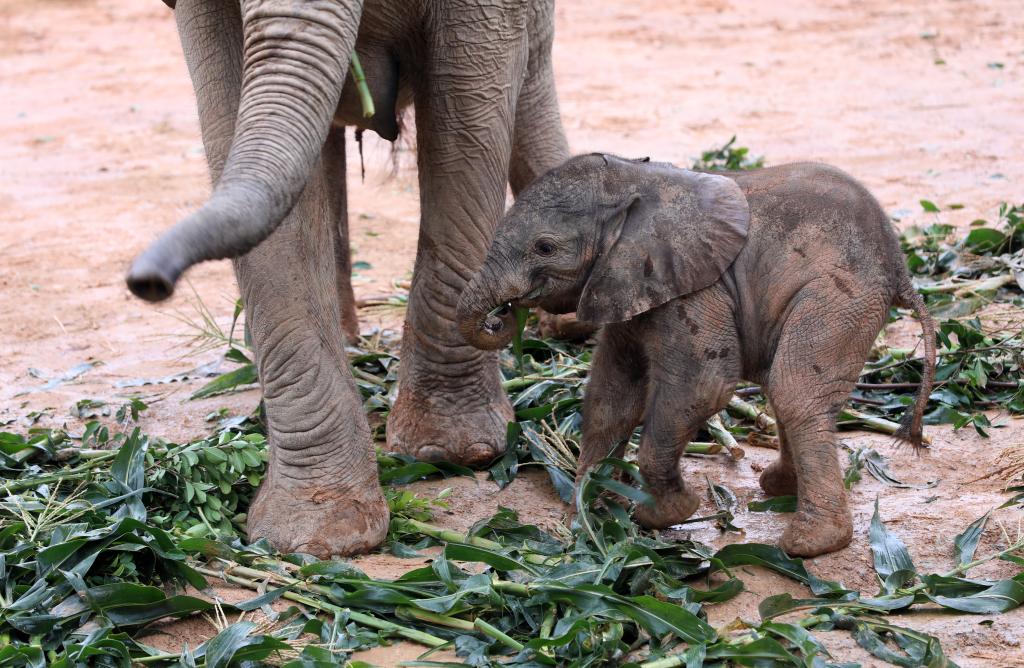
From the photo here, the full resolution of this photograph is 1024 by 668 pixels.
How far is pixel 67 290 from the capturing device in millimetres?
7152

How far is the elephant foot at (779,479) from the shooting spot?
13.2 ft

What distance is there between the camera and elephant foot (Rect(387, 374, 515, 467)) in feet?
14.4

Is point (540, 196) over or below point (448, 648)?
over

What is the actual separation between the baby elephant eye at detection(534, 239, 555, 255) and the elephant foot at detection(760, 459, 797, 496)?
1.05 m

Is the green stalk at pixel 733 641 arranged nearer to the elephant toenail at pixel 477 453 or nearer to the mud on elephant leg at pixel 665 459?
the mud on elephant leg at pixel 665 459

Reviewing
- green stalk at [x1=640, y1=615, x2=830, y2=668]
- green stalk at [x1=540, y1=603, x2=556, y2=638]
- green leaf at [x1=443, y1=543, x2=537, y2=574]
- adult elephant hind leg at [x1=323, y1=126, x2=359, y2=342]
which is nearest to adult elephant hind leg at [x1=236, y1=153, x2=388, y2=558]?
green leaf at [x1=443, y1=543, x2=537, y2=574]

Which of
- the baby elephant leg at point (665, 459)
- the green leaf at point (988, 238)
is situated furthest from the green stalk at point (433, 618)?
the green leaf at point (988, 238)

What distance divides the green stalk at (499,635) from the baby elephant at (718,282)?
753mm

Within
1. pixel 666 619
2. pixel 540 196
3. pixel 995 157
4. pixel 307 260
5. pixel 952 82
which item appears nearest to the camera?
pixel 666 619

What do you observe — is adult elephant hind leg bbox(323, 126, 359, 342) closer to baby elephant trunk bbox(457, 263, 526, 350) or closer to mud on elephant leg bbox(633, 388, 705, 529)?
baby elephant trunk bbox(457, 263, 526, 350)

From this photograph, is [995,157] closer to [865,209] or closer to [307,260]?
[865,209]

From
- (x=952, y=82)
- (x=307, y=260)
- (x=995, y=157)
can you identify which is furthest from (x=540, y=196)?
(x=952, y=82)

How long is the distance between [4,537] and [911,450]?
283cm

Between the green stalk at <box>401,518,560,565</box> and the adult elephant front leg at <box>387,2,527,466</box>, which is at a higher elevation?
the adult elephant front leg at <box>387,2,527,466</box>
